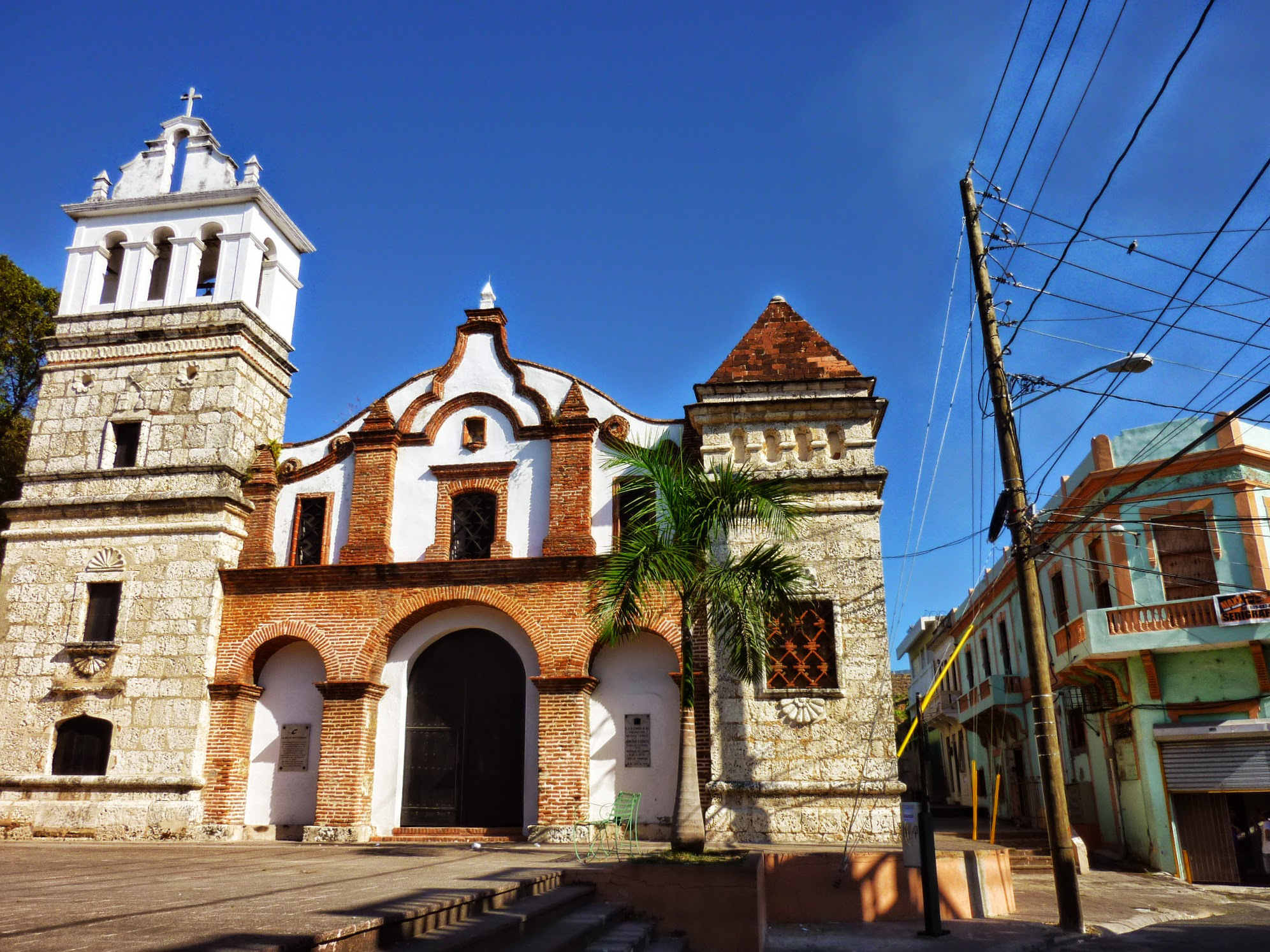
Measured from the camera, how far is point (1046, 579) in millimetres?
24438

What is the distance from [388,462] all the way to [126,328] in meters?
6.12

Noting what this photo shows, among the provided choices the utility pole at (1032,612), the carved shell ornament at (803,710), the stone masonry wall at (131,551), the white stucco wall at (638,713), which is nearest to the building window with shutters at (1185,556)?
the utility pole at (1032,612)

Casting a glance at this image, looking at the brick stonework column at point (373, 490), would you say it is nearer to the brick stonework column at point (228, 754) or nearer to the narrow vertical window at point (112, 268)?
the brick stonework column at point (228, 754)

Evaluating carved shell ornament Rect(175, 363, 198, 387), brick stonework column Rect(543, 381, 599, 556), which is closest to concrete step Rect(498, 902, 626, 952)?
brick stonework column Rect(543, 381, 599, 556)

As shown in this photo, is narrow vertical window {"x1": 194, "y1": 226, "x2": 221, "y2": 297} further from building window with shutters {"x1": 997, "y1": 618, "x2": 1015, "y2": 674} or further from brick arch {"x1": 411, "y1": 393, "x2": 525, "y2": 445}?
building window with shutters {"x1": 997, "y1": 618, "x2": 1015, "y2": 674}

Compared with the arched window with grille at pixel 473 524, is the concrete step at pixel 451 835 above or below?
below

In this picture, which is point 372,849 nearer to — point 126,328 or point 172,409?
point 172,409

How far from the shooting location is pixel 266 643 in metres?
16.3

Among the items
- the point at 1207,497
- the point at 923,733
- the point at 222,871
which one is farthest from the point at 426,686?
the point at 1207,497

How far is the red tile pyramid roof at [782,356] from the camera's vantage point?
52.0 ft

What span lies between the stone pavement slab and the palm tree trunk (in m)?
1.47

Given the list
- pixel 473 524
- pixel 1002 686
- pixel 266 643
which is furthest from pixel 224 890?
pixel 1002 686

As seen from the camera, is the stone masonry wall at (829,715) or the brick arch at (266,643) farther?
the brick arch at (266,643)

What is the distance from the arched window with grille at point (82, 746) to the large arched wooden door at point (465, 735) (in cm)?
498
